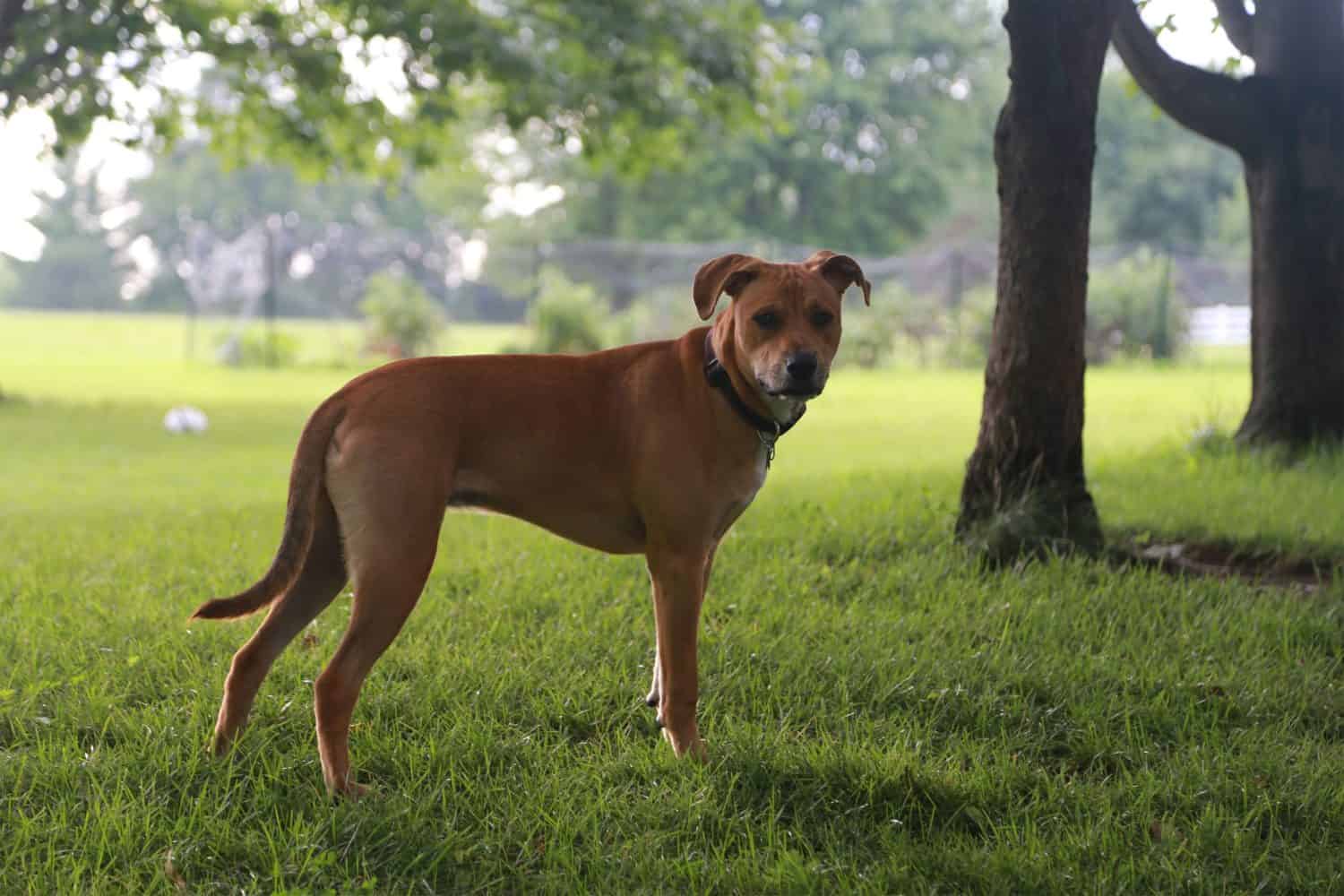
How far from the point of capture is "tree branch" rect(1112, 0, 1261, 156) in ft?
24.9

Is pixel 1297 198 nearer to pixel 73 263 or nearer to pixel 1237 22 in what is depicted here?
pixel 1237 22

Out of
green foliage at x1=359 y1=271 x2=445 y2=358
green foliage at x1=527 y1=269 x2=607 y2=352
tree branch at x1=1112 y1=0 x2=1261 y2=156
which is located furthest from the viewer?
green foliage at x1=359 y1=271 x2=445 y2=358

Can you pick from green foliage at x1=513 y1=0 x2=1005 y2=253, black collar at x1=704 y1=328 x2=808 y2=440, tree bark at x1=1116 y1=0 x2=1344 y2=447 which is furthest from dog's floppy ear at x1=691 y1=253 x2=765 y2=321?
green foliage at x1=513 y1=0 x2=1005 y2=253

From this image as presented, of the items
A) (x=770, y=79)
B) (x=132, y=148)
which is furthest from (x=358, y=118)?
(x=770, y=79)

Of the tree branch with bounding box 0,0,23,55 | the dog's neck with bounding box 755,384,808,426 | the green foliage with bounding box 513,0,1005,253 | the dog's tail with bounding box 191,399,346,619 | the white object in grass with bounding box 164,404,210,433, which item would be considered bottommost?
the white object in grass with bounding box 164,404,210,433

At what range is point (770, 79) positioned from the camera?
14.3m

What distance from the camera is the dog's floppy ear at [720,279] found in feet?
12.6

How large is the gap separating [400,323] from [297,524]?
72.6 ft

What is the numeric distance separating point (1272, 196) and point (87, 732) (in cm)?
826

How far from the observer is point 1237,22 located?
876 cm

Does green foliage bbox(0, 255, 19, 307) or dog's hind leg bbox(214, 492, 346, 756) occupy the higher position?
green foliage bbox(0, 255, 19, 307)

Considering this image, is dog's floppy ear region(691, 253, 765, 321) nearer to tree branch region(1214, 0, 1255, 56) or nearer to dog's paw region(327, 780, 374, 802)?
dog's paw region(327, 780, 374, 802)

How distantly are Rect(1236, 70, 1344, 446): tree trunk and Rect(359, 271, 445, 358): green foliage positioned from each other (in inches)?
741

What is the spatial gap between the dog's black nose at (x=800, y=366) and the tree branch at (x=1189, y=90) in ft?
16.1
